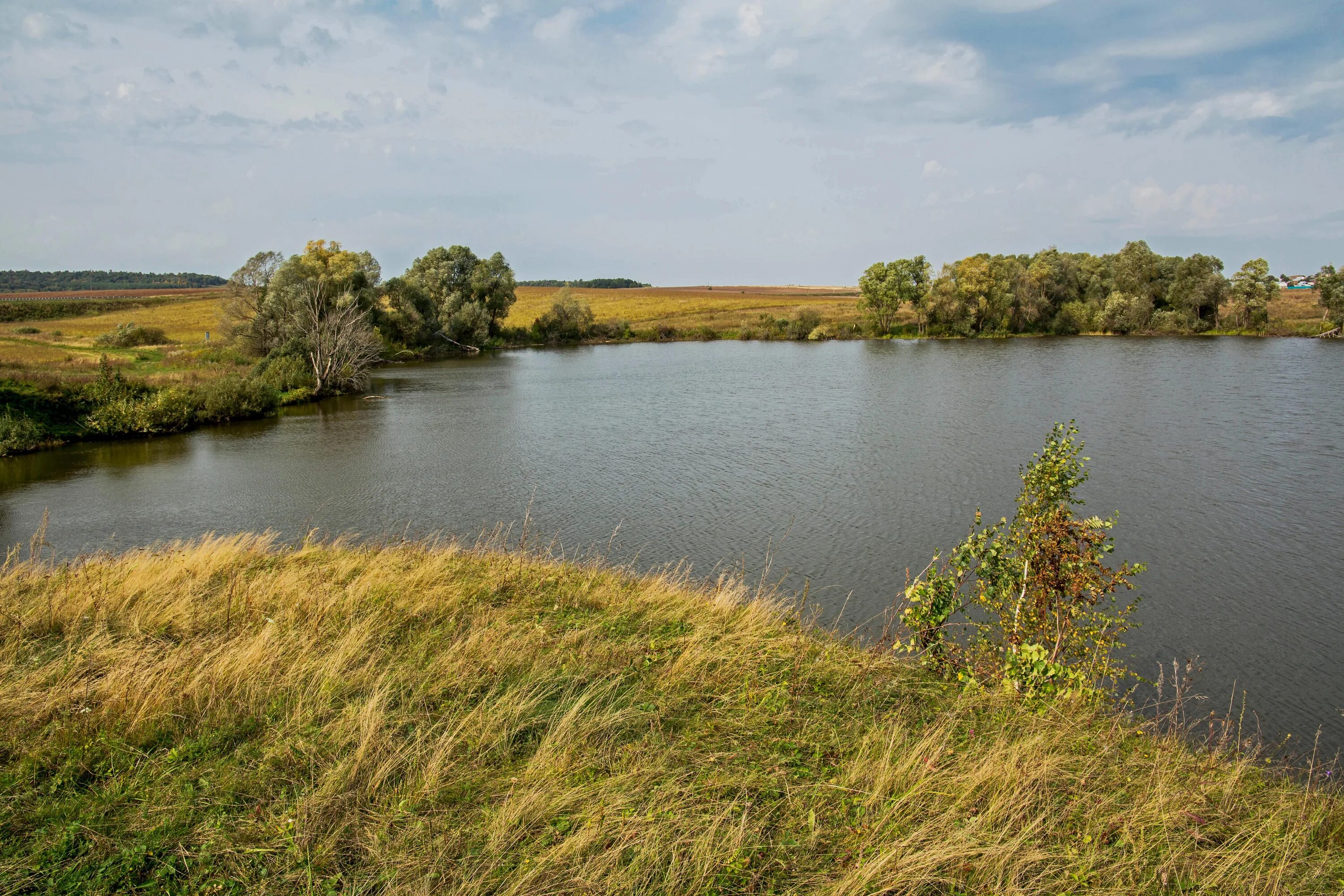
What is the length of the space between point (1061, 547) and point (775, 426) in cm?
2166

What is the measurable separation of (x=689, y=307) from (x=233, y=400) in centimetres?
6755

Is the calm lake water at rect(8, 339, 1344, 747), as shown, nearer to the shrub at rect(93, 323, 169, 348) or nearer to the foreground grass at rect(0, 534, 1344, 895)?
the foreground grass at rect(0, 534, 1344, 895)

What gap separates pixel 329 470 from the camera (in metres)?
22.1

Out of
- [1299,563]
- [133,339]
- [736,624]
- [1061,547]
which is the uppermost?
[133,339]

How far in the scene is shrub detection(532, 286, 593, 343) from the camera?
76688mm

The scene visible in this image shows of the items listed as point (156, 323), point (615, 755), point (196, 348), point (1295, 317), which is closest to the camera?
point (615, 755)

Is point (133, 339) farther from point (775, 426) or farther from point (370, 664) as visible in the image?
point (370, 664)

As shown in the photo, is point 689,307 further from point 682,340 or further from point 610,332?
point 610,332

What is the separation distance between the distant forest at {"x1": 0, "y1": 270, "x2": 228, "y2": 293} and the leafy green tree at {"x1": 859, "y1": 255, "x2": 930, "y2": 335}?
343 feet

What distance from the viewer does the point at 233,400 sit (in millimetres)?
32625

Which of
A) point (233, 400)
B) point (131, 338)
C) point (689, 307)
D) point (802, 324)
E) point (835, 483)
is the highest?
point (689, 307)

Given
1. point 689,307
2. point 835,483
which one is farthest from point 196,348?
point 689,307

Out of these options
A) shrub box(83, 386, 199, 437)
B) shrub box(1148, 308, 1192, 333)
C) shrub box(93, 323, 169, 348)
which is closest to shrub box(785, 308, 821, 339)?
shrub box(1148, 308, 1192, 333)

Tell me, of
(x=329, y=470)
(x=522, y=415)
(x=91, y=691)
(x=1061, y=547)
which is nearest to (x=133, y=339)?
(x=522, y=415)
